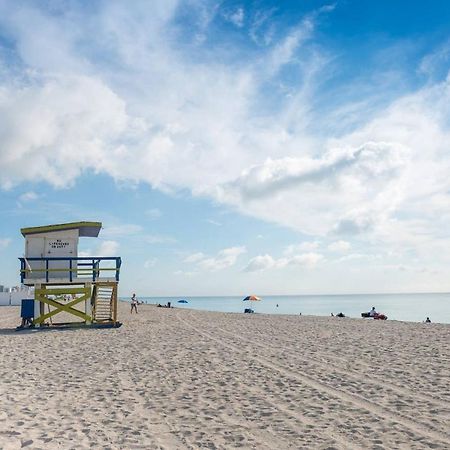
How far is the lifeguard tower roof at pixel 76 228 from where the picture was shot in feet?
72.9

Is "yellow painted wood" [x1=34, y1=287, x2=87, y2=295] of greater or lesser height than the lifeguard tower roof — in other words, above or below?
below

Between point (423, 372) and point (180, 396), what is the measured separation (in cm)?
584

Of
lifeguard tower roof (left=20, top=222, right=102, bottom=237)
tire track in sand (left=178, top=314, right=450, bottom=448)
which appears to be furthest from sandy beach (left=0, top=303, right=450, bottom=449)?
lifeguard tower roof (left=20, top=222, right=102, bottom=237)

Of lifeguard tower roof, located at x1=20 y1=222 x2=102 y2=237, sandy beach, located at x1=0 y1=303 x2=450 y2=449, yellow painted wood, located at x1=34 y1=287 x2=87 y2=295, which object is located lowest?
sandy beach, located at x1=0 y1=303 x2=450 y2=449

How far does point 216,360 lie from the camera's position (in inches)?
500

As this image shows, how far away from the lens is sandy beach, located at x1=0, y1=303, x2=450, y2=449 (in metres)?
6.36

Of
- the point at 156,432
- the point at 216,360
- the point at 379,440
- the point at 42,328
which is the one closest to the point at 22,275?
the point at 42,328

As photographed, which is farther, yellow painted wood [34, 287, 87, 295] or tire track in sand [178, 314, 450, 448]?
yellow painted wood [34, 287, 87, 295]

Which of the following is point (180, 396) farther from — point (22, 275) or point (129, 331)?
point (22, 275)

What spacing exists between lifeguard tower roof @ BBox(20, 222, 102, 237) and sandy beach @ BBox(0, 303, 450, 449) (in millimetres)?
7593

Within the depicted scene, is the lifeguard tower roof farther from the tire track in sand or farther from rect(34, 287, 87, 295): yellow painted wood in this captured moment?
the tire track in sand

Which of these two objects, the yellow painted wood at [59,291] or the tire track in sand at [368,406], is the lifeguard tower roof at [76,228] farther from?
the tire track in sand at [368,406]

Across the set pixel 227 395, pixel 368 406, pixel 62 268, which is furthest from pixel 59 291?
pixel 368 406

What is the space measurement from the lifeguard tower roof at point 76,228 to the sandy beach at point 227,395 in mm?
7593
